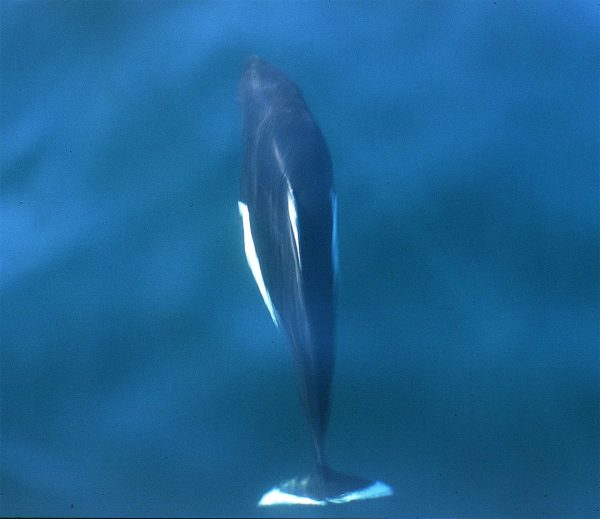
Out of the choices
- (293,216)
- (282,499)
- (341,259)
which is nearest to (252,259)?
(341,259)

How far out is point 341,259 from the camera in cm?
426

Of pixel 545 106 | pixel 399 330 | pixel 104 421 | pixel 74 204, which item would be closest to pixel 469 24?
pixel 545 106

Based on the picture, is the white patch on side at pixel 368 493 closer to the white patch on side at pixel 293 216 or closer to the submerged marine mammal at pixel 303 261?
the submerged marine mammal at pixel 303 261

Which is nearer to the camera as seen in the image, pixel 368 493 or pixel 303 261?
pixel 303 261

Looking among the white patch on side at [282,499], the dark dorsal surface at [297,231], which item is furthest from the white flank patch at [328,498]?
the dark dorsal surface at [297,231]

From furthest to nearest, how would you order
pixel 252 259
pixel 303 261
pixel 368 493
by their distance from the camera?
pixel 252 259 → pixel 368 493 → pixel 303 261

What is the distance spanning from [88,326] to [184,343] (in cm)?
65

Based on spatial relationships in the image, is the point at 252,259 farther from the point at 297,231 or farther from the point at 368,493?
the point at 368,493

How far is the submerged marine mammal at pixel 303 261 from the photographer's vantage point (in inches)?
134

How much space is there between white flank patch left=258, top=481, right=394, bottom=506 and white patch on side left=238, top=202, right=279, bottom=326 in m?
0.94

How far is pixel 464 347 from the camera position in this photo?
13.1ft

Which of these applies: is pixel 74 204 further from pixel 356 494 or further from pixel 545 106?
pixel 545 106

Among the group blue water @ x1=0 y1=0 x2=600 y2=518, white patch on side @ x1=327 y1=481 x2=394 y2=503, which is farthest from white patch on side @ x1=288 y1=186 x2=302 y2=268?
white patch on side @ x1=327 y1=481 x2=394 y2=503

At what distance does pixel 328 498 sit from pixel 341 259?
57.3 inches
